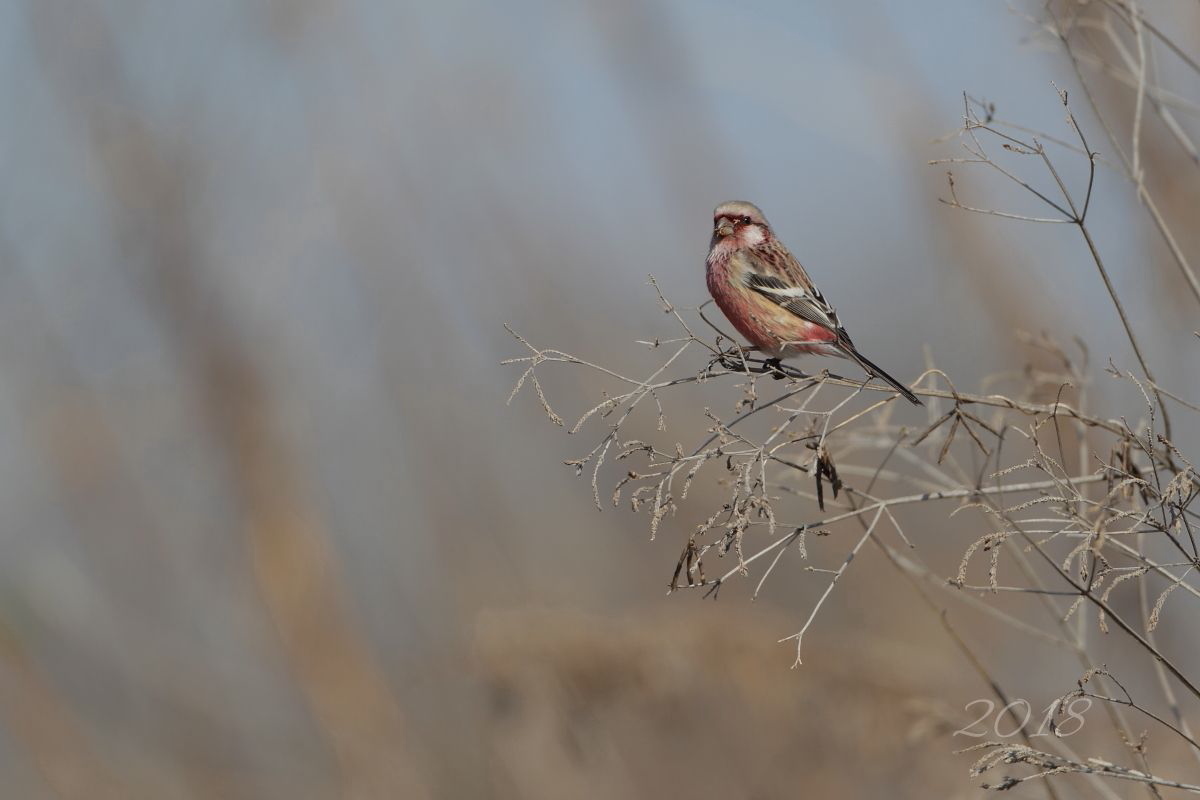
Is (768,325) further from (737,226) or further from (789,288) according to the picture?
(737,226)

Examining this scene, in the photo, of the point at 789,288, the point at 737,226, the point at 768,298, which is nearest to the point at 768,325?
the point at 768,298

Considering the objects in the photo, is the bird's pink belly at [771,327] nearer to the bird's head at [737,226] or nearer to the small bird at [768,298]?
the small bird at [768,298]

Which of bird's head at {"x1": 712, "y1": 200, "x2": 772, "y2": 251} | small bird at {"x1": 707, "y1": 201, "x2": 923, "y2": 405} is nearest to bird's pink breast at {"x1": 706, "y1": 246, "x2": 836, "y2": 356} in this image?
small bird at {"x1": 707, "y1": 201, "x2": 923, "y2": 405}

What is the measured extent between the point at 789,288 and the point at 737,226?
0.47 meters

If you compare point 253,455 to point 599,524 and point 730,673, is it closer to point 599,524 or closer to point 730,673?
point 599,524

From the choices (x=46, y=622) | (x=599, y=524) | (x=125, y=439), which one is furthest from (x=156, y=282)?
(x=599, y=524)

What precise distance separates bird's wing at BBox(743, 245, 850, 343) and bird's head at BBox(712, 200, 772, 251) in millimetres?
94

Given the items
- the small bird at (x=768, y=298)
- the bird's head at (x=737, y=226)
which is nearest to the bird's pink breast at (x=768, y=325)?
the small bird at (x=768, y=298)

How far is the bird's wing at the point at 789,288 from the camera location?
4.47 metres

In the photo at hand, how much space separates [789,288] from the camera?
4.61 meters

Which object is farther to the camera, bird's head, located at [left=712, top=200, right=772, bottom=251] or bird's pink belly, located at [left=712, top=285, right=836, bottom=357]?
bird's head, located at [left=712, top=200, right=772, bottom=251]

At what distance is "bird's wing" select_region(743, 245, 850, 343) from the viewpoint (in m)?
4.47

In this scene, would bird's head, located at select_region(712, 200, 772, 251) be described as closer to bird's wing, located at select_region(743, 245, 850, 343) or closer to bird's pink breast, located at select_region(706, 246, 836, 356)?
bird's wing, located at select_region(743, 245, 850, 343)

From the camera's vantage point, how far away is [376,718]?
5.50 meters
